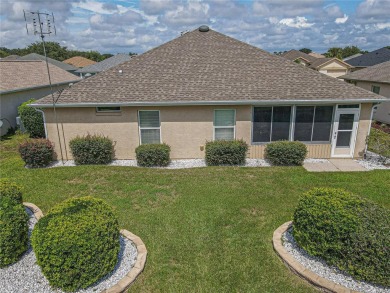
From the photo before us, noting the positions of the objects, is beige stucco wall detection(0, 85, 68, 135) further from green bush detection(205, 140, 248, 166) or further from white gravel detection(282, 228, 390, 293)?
white gravel detection(282, 228, 390, 293)

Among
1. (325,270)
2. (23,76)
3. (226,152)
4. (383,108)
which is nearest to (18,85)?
(23,76)

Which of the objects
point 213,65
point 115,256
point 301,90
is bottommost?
point 115,256

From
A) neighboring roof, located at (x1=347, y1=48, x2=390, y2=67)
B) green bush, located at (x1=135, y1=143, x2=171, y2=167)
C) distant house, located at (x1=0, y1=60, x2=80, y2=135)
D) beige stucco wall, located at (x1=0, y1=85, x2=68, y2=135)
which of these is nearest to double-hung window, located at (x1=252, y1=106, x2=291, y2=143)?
green bush, located at (x1=135, y1=143, x2=171, y2=167)

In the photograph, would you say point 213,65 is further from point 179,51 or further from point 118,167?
point 118,167

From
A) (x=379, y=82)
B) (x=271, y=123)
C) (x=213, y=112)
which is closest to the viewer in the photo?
(x=213, y=112)

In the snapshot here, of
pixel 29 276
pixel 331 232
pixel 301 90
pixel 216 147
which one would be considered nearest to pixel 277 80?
pixel 301 90

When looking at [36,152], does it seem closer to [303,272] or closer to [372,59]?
[303,272]
